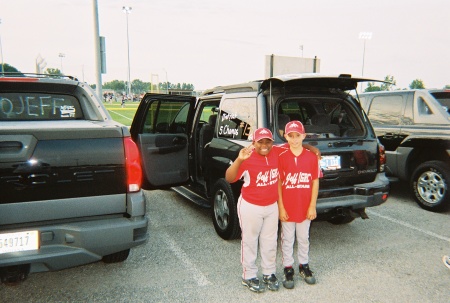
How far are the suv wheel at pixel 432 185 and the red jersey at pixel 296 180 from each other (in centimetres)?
320

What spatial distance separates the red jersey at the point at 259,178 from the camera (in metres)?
2.91

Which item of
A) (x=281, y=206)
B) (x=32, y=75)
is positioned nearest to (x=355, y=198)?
(x=281, y=206)

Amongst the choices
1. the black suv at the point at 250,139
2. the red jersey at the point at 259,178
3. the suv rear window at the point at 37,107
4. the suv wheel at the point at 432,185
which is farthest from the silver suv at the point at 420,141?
the suv rear window at the point at 37,107

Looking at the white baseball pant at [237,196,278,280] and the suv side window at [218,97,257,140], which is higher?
the suv side window at [218,97,257,140]

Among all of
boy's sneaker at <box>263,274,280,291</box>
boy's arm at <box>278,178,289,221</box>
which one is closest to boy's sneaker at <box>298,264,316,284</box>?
boy's sneaker at <box>263,274,280,291</box>

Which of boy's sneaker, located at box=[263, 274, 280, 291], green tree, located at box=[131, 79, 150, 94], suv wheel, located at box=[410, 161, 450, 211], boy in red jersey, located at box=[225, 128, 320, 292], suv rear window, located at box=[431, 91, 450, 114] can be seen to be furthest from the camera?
green tree, located at box=[131, 79, 150, 94]

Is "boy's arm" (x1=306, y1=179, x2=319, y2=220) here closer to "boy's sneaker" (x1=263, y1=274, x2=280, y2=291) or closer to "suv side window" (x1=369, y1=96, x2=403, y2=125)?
"boy's sneaker" (x1=263, y1=274, x2=280, y2=291)

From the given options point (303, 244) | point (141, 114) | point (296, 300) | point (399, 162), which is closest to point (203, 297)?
point (296, 300)

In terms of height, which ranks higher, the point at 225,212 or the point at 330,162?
the point at 330,162

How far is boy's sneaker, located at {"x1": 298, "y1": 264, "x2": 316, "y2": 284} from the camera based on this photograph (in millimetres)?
3151

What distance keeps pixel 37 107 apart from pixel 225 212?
239 cm

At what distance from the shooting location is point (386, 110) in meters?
6.15

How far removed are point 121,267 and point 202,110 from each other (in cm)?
262

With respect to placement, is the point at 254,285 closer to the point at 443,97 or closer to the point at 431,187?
the point at 431,187
